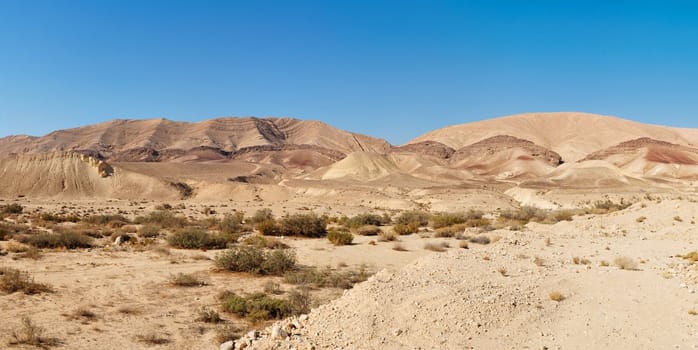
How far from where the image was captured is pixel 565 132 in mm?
146625

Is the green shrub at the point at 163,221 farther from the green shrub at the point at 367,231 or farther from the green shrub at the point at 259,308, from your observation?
the green shrub at the point at 259,308

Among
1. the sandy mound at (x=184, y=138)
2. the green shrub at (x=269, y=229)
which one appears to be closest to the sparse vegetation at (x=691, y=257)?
the green shrub at (x=269, y=229)

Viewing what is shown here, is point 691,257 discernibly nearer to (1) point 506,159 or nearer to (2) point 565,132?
(1) point 506,159

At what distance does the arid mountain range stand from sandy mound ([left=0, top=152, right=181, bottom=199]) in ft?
0.48

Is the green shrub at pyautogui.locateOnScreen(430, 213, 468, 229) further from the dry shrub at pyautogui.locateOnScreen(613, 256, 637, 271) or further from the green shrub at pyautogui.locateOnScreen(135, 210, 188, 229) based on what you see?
A: the dry shrub at pyautogui.locateOnScreen(613, 256, 637, 271)

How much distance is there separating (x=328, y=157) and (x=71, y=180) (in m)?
84.1

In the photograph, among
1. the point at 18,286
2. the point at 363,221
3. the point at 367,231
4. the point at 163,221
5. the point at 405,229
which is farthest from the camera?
the point at 363,221

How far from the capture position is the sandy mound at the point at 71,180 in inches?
2256

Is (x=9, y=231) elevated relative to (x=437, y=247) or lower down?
elevated

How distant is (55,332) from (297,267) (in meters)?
7.84

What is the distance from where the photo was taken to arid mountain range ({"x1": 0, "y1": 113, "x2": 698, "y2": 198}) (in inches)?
2425

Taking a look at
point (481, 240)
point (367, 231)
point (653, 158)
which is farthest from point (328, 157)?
point (481, 240)

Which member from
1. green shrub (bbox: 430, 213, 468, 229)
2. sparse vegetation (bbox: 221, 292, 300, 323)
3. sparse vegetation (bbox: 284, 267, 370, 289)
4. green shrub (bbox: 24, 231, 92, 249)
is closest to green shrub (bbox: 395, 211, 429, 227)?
green shrub (bbox: 430, 213, 468, 229)

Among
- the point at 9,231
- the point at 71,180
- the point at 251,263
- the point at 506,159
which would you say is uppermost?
the point at 506,159
